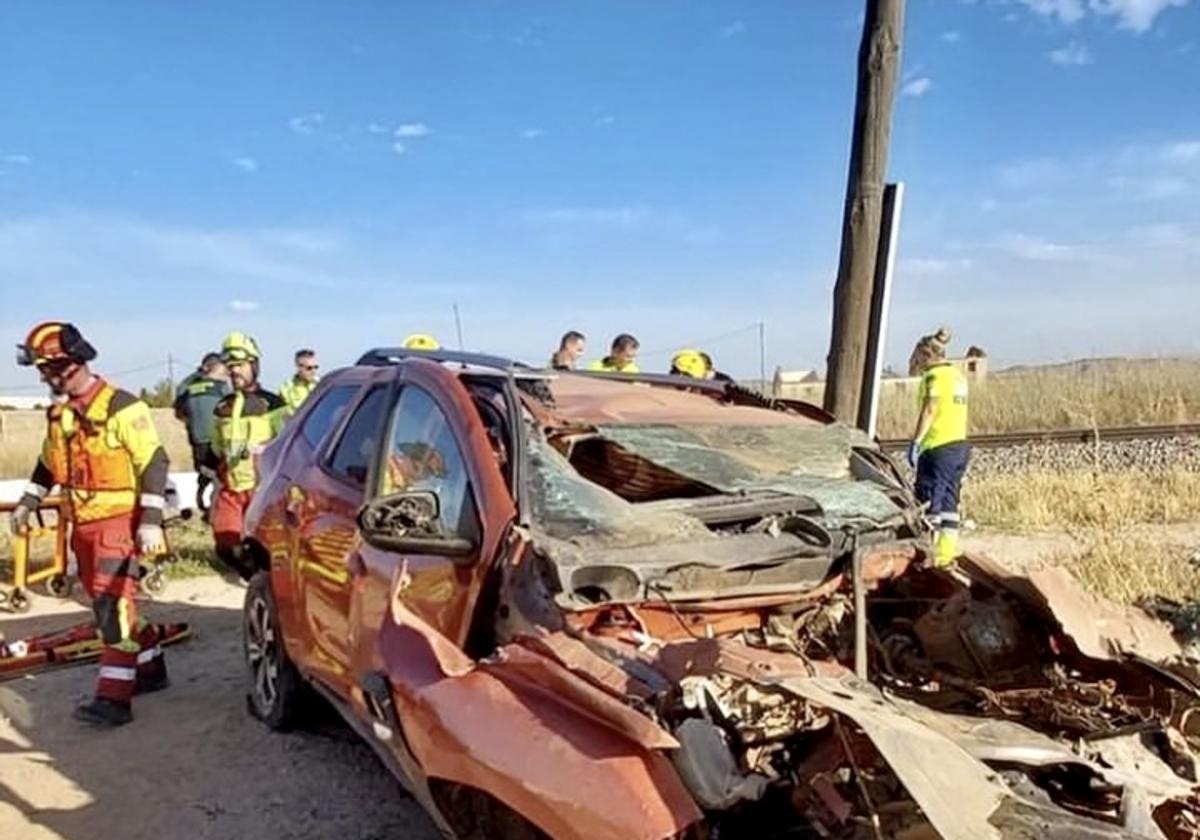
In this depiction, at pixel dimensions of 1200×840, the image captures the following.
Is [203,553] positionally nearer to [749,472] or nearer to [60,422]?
[60,422]

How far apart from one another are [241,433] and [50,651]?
2.36 meters

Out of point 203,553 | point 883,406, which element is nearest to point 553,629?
point 203,553

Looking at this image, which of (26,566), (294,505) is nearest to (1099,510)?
(294,505)

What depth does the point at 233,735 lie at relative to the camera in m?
5.47

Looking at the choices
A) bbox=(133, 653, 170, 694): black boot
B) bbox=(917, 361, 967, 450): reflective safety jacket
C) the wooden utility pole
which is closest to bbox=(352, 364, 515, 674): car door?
bbox=(133, 653, 170, 694): black boot

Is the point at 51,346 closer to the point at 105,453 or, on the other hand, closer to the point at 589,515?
the point at 105,453

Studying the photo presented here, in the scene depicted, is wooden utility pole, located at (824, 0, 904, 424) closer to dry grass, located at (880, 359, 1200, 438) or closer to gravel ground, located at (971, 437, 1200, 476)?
gravel ground, located at (971, 437, 1200, 476)

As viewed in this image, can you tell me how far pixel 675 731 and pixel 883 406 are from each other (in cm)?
1927

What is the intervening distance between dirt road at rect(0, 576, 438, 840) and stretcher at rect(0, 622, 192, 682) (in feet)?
0.33

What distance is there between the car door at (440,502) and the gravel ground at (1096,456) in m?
9.91

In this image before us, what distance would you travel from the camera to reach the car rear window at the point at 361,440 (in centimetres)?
443

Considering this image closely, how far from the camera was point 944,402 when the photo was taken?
8.59 metres

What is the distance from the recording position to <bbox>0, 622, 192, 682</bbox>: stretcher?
6508 mm

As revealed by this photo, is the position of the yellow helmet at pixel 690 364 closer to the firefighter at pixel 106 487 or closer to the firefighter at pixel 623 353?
the firefighter at pixel 623 353
